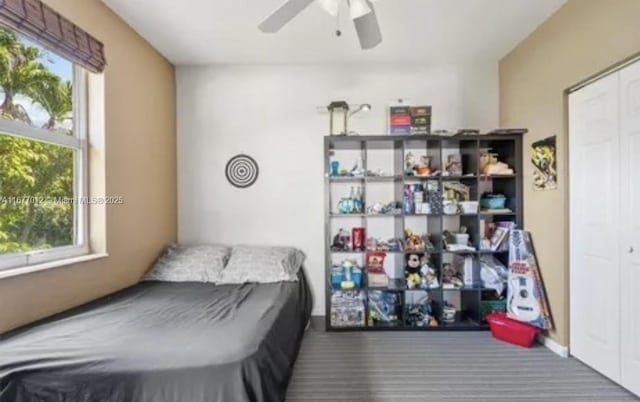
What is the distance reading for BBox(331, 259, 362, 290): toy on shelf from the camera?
11.1 feet

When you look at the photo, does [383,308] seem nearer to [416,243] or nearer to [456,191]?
[416,243]

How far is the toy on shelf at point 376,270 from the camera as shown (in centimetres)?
345

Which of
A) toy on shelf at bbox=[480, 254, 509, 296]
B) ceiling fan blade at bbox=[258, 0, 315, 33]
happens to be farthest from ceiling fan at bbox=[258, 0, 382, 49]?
toy on shelf at bbox=[480, 254, 509, 296]

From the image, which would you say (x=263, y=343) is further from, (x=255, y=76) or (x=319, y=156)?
(x=255, y=76)

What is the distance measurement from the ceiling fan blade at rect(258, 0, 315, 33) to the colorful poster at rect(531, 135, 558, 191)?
7.19 ft

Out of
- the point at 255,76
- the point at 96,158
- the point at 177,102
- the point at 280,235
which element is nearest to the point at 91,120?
the point at 96,158

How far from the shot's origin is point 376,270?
11.6ft

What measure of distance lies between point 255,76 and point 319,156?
104cm

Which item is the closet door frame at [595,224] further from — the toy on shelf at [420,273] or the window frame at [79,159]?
the window frame at [79,159]

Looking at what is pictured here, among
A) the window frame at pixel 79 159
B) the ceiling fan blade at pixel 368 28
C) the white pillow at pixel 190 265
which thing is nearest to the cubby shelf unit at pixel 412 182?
the white pillow at pixel 190 265

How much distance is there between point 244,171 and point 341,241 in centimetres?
120

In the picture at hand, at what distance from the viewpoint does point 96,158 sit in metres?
2.62

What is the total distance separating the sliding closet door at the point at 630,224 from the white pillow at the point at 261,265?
2254mm

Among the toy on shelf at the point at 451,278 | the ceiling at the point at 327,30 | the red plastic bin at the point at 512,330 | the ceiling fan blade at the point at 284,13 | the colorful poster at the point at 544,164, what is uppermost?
the ceiling at the point at 327,30
